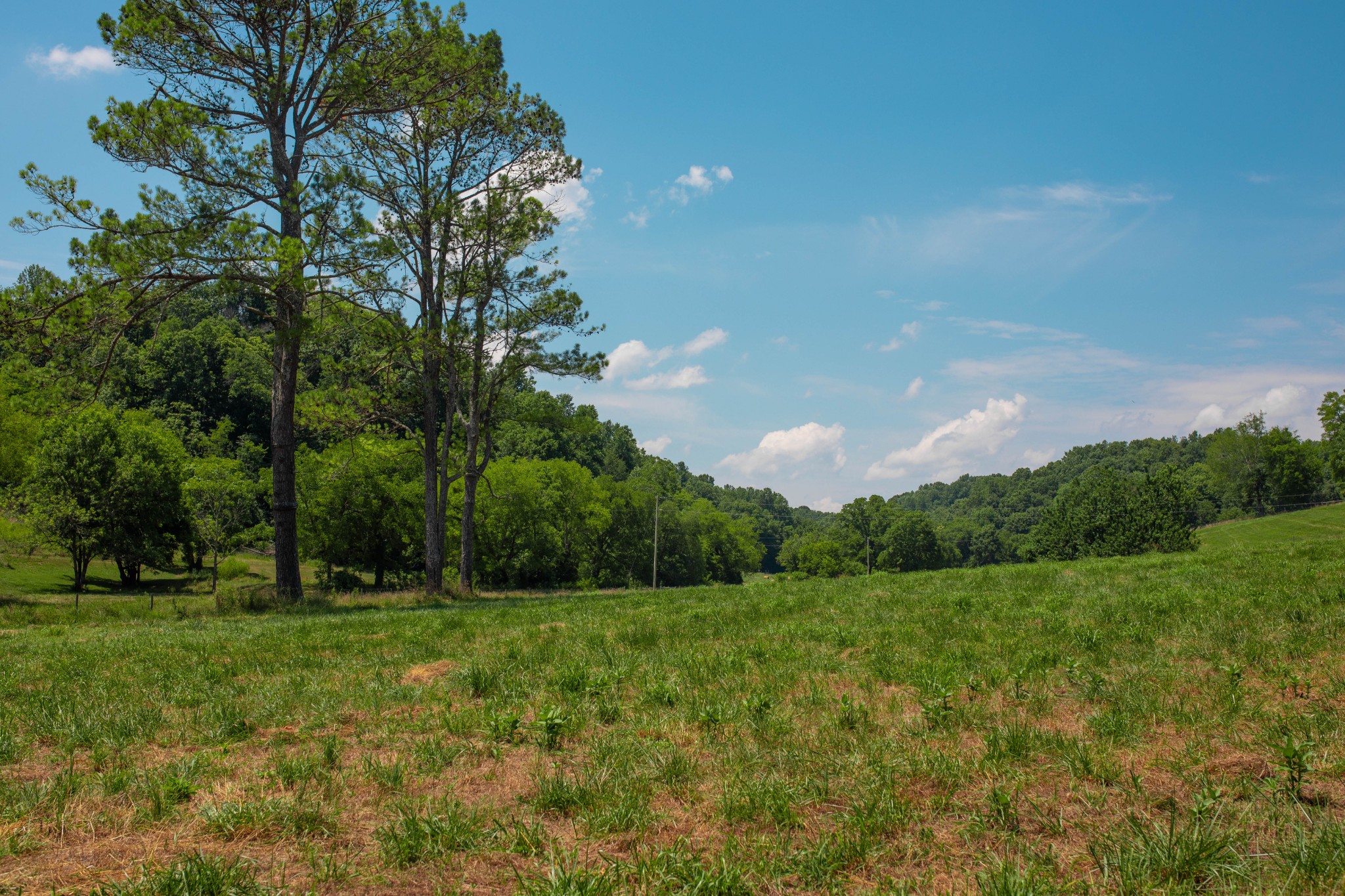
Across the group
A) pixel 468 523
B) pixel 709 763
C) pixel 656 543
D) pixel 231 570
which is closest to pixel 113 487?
pixel 231 570

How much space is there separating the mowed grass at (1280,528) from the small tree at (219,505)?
76198 millimetres

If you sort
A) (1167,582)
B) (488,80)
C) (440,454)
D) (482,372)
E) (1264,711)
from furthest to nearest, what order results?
(440,454) → (482,372) → (488,80) → (1167,582) → (1264,711)

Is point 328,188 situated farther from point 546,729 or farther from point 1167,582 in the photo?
point 1167,582

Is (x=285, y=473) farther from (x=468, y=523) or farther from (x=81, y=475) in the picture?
(x=81, y=475)

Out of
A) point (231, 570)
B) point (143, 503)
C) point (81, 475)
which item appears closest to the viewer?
point (81, 475)

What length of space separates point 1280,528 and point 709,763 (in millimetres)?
91429

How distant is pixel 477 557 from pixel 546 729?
5556 cm

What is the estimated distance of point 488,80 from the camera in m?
24.3

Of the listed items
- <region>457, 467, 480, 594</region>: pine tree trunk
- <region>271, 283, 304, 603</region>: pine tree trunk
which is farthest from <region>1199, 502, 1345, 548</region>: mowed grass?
<region>271, 283, 304, 603</region>: pine tree trunk

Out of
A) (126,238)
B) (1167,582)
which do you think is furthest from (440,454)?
(1167,582)

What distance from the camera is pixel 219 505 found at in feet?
131

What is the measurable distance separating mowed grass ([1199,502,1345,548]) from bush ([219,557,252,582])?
8094 centimetres

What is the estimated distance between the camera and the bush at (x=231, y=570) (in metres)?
50.4

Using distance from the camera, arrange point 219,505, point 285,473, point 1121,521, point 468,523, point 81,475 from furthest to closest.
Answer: point 1121,521
point 81,475
point 219,505
point 468,523
point 285,473
